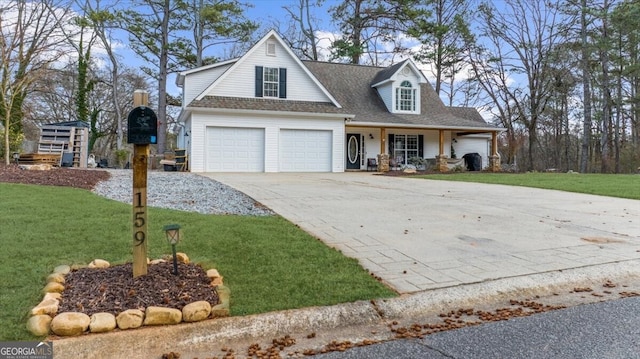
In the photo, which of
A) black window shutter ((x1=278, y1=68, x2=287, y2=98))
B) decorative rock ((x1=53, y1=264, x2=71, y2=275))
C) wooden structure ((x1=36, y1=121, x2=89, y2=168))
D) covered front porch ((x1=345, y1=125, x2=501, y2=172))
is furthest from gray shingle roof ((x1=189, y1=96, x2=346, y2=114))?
decorative rock ((x1=53, y1=264, x2=71, y2=275))

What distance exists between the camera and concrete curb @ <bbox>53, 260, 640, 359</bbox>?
8.70ft

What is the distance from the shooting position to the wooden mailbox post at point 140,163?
3268 mm

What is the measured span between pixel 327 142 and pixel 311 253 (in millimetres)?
13921

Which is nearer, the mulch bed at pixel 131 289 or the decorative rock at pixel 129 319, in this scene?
the decorative rock at pixel 129 319

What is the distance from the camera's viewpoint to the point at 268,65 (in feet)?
58.2

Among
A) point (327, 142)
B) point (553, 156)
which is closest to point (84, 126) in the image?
point (327, 142)

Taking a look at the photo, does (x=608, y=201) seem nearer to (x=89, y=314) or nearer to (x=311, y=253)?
(x=311, y=253)

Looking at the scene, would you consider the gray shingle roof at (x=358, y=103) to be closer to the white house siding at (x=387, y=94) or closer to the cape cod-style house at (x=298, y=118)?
the cape cod-style house at (x=298, y=118)

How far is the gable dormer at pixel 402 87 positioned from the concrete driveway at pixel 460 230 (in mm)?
12024

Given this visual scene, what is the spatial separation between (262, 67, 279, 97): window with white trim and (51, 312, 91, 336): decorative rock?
15619mm

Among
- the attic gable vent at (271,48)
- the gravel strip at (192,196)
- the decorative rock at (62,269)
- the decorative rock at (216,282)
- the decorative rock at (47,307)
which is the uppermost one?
the attic gable vent at (271,48)

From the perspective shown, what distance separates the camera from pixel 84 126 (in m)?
18.1

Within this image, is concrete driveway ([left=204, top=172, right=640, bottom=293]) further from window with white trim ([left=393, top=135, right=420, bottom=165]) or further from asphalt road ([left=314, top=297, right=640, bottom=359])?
window with white trim ([left=393, top=135, right=420, bottom=165])
